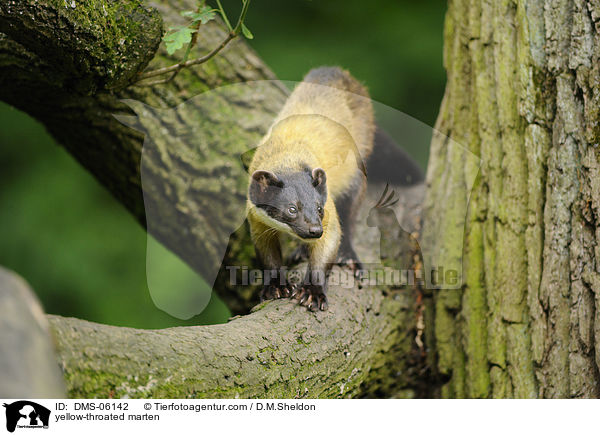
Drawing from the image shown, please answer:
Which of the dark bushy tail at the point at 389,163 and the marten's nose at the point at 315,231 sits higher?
the dark bushy tail at the point at 389,163

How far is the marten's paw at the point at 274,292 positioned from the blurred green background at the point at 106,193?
293 mm

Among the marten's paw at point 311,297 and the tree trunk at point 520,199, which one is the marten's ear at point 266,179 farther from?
the tree trunk at point 520,199

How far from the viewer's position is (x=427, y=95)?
3.61 m

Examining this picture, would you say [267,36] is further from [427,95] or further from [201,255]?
[201,255]

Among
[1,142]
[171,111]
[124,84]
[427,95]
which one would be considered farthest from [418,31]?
[1,142]

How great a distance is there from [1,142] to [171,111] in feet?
6.67

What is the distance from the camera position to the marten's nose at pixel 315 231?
2832mm

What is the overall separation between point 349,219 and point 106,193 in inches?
91.3

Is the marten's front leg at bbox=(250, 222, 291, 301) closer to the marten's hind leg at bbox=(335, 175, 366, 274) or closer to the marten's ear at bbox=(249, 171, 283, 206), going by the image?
the marten's ear at bbox=(249, 171, 283, 206)

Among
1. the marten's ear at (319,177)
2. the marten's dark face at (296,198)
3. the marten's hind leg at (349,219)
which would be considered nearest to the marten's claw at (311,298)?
the marten's dark face at (296,198)

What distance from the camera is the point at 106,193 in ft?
15.8

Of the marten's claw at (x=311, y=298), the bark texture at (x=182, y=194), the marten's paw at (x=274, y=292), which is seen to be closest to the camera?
the bark texture at (x=182, y=194)
